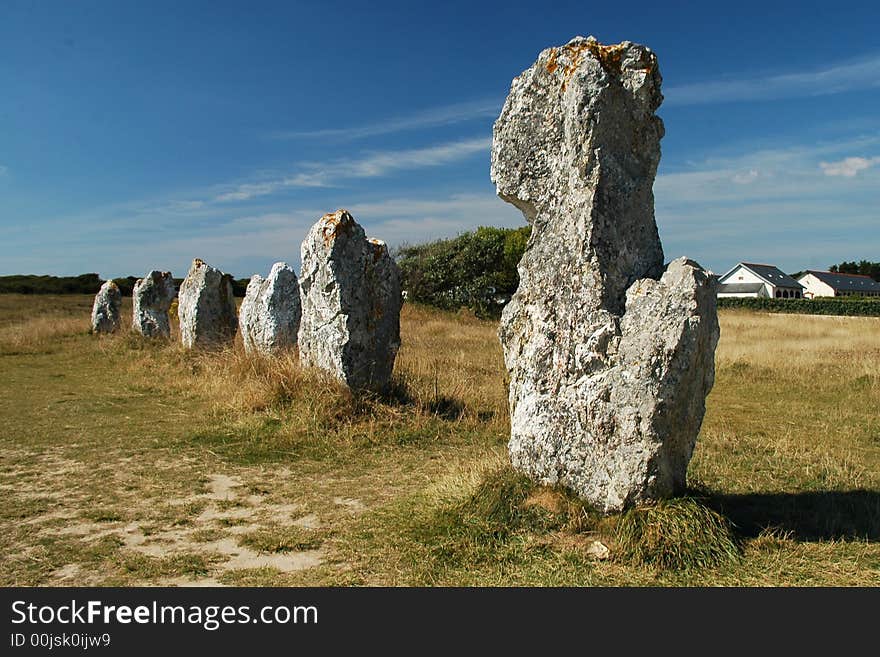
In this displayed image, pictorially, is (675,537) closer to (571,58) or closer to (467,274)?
(571,58)

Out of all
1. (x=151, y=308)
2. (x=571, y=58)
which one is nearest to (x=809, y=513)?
(x=571, y=58)

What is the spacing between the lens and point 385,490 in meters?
6.96

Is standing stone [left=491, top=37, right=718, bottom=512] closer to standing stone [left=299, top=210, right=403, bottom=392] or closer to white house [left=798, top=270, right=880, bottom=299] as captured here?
standing stone [left=299, top=210, right=403, bottom=392]

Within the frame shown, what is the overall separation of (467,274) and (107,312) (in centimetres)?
1492

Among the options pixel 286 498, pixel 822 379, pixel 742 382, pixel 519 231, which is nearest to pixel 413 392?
pixel 286 498

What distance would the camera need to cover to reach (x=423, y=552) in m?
5.12

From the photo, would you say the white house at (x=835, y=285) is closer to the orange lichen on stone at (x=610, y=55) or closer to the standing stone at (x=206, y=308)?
the standing stone at (x=206, y=308)

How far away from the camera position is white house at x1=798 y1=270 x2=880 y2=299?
72125 mm

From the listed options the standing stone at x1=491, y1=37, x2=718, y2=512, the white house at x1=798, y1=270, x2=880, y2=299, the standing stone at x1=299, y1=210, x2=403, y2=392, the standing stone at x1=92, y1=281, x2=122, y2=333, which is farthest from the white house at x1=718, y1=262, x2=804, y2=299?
the standing stone at x1=491, y1=37, x2=718, y2=512

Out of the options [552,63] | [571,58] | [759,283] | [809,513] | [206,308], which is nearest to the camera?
[571,58]

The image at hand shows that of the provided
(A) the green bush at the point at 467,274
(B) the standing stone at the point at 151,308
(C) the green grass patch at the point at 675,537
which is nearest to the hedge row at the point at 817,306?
(A) the green bush at the point at 467,274

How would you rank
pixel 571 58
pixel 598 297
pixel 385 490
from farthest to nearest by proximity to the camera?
pixel 385 490
pixel 571 58
pixel 598 297

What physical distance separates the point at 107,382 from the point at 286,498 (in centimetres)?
880

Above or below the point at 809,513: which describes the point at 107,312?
above
